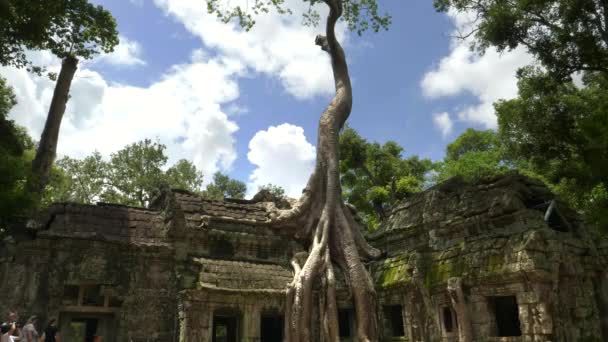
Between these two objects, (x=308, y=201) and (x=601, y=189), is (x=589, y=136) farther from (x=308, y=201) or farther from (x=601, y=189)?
(x=601, y=189)

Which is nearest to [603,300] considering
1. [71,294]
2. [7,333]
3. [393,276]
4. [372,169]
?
[393,276]

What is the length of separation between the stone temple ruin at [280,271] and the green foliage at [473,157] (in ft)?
34.7

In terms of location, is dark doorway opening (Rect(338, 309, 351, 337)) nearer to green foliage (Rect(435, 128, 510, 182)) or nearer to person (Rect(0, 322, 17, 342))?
person (Rect(0, 322, 17, 342))

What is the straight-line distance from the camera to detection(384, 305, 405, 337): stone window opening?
12.4 metres

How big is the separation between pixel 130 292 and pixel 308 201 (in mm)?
4997

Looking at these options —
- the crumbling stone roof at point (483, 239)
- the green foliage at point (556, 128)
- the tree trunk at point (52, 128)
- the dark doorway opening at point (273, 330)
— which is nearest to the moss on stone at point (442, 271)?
the crumbling stone roof at point (483, 239)

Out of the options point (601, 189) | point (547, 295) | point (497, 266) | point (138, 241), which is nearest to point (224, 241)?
point (138, 241)

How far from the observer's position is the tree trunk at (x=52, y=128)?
1330cm

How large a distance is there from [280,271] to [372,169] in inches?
634

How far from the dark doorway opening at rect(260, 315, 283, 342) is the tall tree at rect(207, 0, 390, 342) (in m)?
2.69

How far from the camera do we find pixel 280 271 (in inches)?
474

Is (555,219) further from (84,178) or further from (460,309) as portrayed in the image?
(84,178)

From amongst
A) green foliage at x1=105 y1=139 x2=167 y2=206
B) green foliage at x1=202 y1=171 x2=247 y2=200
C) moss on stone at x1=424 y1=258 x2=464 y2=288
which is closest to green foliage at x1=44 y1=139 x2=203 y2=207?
green foliage at x1=105 y1=139 x2=167 y2=206

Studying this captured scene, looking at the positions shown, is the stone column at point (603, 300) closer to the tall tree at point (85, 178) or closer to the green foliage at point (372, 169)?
the green foliage at point (372, 169)
